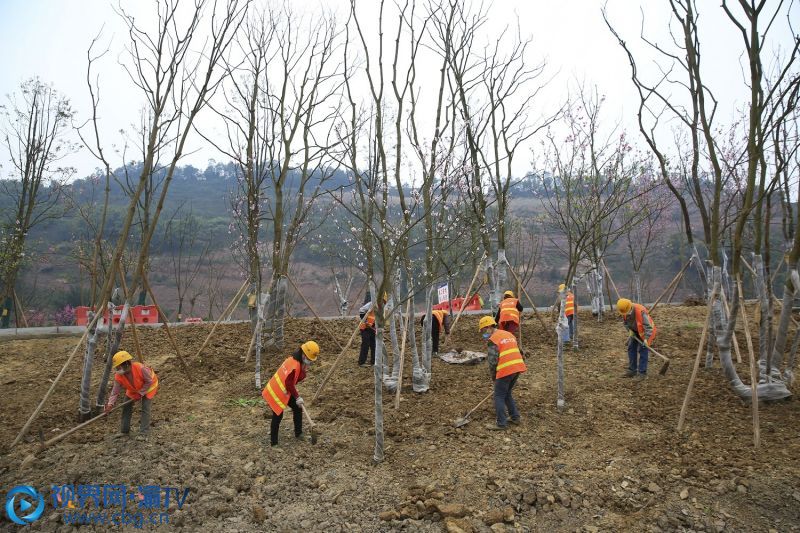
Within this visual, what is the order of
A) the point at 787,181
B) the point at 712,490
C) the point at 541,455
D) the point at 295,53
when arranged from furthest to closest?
1. the point at 295,53
2. the point at 787,181
3. the point at 541,455
4. the point at 712,490

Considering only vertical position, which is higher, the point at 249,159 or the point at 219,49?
the point at 219,49

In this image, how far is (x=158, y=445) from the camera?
578 cm

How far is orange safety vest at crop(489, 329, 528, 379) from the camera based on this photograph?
612 cm

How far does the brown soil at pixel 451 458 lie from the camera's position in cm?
443

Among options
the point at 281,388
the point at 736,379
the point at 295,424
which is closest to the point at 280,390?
the point at 281,388

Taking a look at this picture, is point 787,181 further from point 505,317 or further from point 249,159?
point 249,159

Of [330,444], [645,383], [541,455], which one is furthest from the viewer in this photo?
[645,383]

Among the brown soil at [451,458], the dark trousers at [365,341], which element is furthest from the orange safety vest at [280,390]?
the dark trousers at [365,341]

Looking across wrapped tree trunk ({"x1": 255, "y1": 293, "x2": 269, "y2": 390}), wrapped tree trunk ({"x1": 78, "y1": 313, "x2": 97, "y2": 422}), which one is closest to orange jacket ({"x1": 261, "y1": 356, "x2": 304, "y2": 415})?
wrapped tree trunk ({"x1": 255, "y1": 293, "x2": 269, "y2": 390})

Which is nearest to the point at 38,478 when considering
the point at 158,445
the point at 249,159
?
the point at 158,445

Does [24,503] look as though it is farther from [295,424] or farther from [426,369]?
[426,369]

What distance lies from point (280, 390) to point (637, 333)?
18.1 ft

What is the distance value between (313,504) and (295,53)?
7.82 meters

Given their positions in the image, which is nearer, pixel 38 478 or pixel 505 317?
pixel 38 478
